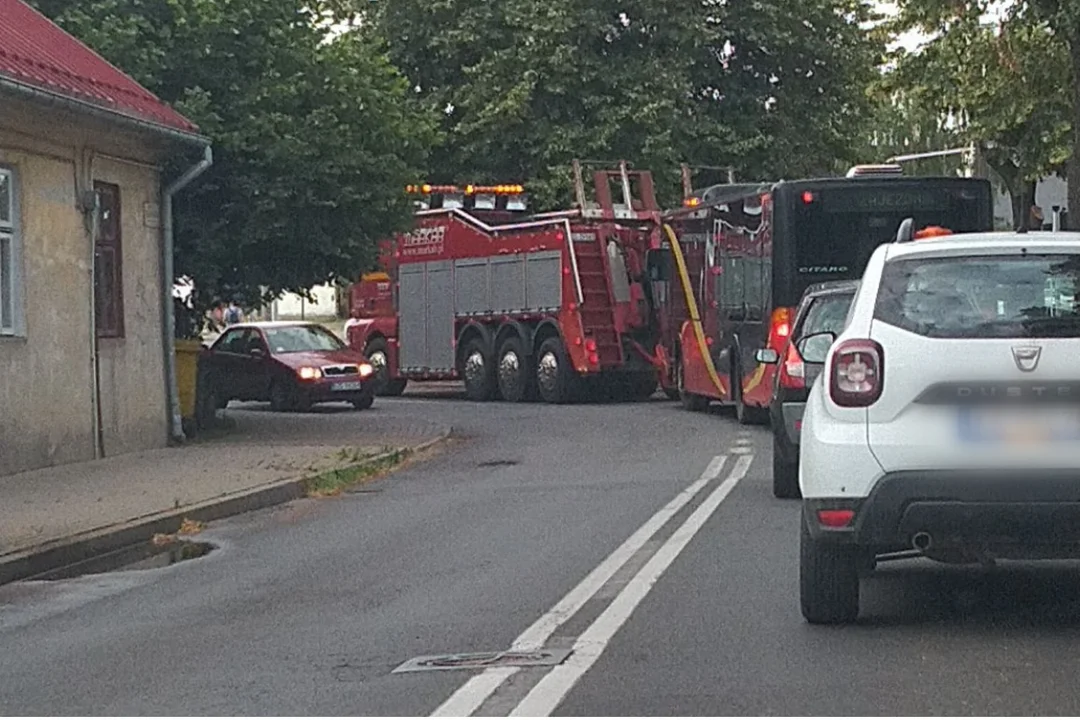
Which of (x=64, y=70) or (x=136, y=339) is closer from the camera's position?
(x=64, y=70)

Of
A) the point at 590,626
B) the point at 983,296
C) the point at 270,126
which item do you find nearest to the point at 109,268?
the point at 270,126

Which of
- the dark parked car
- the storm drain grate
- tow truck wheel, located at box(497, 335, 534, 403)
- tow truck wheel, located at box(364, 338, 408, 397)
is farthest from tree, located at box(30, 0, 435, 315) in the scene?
the storm drain grate

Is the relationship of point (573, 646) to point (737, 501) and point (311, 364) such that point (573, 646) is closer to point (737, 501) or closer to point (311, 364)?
point (737, 501)

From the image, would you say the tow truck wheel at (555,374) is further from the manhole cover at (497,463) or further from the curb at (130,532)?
the curb at (130,532)

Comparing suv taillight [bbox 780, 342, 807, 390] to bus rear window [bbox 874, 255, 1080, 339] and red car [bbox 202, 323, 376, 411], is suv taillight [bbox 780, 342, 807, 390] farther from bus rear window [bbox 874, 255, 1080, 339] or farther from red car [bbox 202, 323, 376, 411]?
red car [bbox 202, 323, 376, 411]

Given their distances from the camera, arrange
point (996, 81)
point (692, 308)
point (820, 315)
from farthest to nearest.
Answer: point (692, 308) < point (996, 81) < point (820, 315)

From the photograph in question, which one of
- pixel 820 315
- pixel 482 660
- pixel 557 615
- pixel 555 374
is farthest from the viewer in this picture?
pixel 555 374

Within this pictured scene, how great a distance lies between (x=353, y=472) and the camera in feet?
60.3

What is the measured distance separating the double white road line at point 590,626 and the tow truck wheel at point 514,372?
15.9m

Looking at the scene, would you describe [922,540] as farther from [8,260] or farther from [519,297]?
[519,297]

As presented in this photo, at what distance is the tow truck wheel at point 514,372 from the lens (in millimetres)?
30828

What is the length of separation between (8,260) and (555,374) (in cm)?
1279

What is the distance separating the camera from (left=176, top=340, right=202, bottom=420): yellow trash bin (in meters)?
22.8

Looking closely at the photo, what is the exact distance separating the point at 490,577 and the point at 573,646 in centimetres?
257
